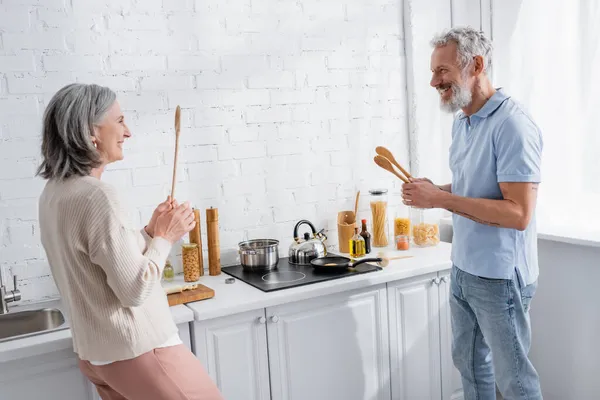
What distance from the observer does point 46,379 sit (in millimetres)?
2119

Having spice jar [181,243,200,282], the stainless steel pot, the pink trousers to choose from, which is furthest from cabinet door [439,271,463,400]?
the pink trousers

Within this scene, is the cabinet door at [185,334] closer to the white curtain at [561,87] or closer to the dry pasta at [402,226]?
the dry pasta at [402,226]

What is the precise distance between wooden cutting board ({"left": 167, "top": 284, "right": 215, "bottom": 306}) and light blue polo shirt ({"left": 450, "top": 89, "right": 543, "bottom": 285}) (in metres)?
1.07

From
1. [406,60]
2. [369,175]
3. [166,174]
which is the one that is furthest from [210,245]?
[406,60]

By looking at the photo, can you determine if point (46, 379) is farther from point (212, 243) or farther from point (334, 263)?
point (334, 263)

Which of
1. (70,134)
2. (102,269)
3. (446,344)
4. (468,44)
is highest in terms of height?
(468,44)

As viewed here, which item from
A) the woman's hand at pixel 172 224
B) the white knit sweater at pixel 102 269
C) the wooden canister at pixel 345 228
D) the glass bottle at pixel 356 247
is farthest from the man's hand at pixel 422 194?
the white knit sweater at pixel 102 269

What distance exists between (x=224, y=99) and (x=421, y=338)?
158 centimetres

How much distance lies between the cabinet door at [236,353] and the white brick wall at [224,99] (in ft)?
2.15

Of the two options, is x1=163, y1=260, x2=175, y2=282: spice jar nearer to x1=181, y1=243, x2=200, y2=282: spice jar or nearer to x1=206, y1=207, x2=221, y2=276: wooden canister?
x1=181, y1=243, x2=200, y2=282: spice jar

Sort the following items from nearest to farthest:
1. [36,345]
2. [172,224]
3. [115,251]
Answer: [115,251] → [172,224] → [36,345]

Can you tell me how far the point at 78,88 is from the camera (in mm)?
1819

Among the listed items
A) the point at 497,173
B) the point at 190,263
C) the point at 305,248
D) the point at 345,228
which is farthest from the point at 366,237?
the point at 497,173

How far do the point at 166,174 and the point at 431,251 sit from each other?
58.3 inches
